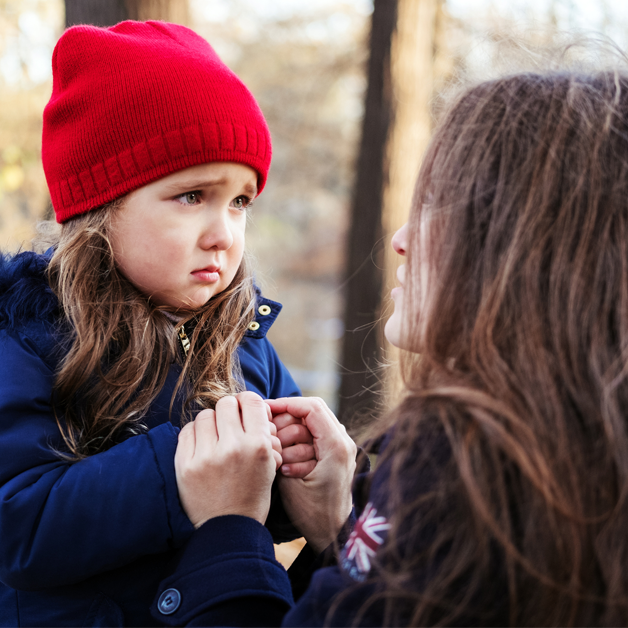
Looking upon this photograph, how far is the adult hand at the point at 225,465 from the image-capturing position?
1.45 metres

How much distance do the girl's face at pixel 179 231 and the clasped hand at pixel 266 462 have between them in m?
0.38

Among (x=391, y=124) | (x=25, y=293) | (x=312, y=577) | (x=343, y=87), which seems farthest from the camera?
(x=343, y=87)

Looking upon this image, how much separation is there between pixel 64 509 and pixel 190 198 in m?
0.86

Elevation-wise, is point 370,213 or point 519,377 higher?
point 519,377

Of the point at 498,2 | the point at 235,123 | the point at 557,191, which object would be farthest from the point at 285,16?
the point at 557,191

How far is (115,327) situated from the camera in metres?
1.64

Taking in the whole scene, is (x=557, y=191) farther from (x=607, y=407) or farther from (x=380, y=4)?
(x=380, y=4)

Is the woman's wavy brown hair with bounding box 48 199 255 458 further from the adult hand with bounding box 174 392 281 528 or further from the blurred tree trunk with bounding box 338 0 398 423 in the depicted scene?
the blurred tree trunk with bounding box 338 0 398 423

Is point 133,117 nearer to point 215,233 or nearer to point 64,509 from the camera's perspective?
point 215,233

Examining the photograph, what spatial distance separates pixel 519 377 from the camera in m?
1.09

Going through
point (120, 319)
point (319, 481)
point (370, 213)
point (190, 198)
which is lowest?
point (370, 213)

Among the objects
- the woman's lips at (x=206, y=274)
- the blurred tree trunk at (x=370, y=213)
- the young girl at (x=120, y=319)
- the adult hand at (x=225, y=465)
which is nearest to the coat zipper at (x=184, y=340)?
the young girl at (x=120, y=319)

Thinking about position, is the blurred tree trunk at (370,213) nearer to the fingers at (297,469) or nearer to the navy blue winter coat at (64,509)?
the fingers at (297,469)

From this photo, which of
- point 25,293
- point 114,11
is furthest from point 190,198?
point 114,11
